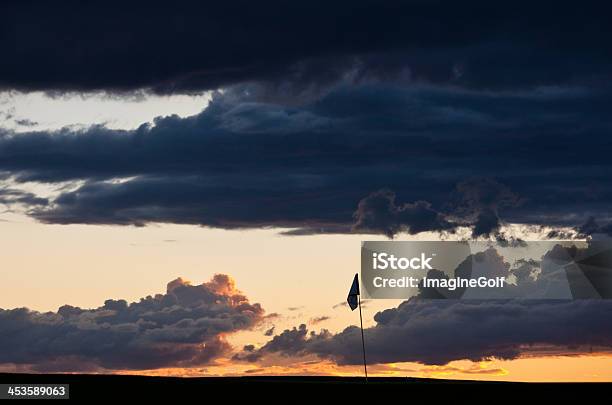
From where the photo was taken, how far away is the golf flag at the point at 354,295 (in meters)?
89.2

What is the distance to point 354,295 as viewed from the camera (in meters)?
89.4

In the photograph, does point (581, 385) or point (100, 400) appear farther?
point (581, 385)

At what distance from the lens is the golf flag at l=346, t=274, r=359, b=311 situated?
89.2 meters

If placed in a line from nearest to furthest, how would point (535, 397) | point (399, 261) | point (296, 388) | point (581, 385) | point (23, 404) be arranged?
point (23, 404) → point (535, 397) → point (296, 388) → point (399, 261) → point (581, 385)

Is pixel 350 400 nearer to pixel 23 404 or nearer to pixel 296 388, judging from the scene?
pixel 296 388

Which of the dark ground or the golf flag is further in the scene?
the golf flag

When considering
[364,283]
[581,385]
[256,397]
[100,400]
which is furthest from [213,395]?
[581,385]

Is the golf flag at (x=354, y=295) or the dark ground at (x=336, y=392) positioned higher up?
the golf flag at (x=354, y=295)

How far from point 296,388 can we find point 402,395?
10.1 metres

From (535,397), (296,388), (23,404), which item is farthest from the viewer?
(296,388)

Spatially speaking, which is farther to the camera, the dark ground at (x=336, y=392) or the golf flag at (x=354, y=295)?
the golf flag at (x=354, y=295)

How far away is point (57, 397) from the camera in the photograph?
72.3 metres

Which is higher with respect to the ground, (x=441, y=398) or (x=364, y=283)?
(x=364, y=283)

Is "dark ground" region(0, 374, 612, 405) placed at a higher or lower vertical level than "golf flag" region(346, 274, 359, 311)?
lower
